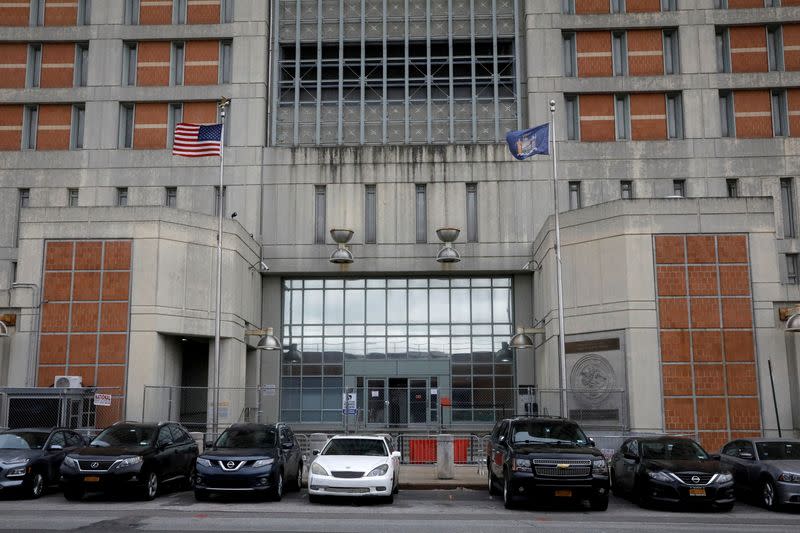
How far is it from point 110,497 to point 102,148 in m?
23.4

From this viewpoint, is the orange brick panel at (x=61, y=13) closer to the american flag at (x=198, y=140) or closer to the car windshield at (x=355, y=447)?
the american flag at (x=198, y=140)

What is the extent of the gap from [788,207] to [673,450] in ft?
72.3

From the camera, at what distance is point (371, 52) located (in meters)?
40.7

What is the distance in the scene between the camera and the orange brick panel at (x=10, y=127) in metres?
38.2

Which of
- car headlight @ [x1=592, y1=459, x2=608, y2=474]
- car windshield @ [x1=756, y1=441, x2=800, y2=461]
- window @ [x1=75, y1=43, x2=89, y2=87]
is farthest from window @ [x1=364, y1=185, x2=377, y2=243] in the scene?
car headlight @ [x1=592, y1=459, x2=608, y2=474]

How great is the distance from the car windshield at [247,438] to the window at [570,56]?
25382 mm

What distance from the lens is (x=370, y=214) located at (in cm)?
3741

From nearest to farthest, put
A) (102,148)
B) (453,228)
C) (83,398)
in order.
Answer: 1. (83,398)
2. (453,228)
3. (102,148)

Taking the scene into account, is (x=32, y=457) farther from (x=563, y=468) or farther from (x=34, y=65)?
(x=34, y=65)

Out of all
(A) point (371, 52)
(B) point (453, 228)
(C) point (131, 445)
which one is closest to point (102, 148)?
(A) point (371, 52)

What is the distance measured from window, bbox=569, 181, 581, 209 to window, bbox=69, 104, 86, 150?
22980mm

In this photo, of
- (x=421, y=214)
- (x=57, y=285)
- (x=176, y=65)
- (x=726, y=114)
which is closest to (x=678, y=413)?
(x=421, y=214)

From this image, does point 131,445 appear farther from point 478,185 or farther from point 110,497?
point 478,185

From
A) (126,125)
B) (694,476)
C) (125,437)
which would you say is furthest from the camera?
(126,125)
